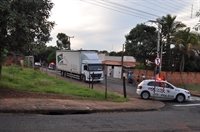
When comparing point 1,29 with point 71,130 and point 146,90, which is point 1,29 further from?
point 146,90

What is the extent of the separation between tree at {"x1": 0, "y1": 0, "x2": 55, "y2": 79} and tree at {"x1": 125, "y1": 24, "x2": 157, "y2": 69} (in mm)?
25139

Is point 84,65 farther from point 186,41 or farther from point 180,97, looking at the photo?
point 180,97

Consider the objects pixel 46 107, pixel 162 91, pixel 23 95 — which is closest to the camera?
Answer: pixel 46 107

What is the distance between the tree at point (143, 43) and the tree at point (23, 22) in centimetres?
2514

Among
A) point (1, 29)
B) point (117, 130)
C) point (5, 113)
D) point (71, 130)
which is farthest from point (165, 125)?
point (1, 29)

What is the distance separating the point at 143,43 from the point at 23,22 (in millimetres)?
27813

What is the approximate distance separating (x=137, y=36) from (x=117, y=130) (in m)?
30.0

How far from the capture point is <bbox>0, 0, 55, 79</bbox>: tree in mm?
8328

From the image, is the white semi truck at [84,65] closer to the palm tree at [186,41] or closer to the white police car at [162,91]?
the white police car at [162,91]

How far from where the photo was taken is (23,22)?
855cm

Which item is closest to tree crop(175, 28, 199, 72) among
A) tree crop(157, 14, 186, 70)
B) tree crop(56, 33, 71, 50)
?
tree crop(157, 14, 186, 70)

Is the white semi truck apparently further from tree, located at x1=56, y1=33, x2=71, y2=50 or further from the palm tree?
tree, located at x1=56, y1=33, x2=71, y2=50

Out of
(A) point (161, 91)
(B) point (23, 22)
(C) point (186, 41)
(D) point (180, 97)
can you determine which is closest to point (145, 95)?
(A) point (161, 91)

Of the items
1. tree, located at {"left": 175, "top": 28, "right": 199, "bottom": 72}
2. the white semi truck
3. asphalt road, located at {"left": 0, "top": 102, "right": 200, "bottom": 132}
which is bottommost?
asphalt road, located at {"left": 0, "top": 102, "right": 200, "bottom": 132}
